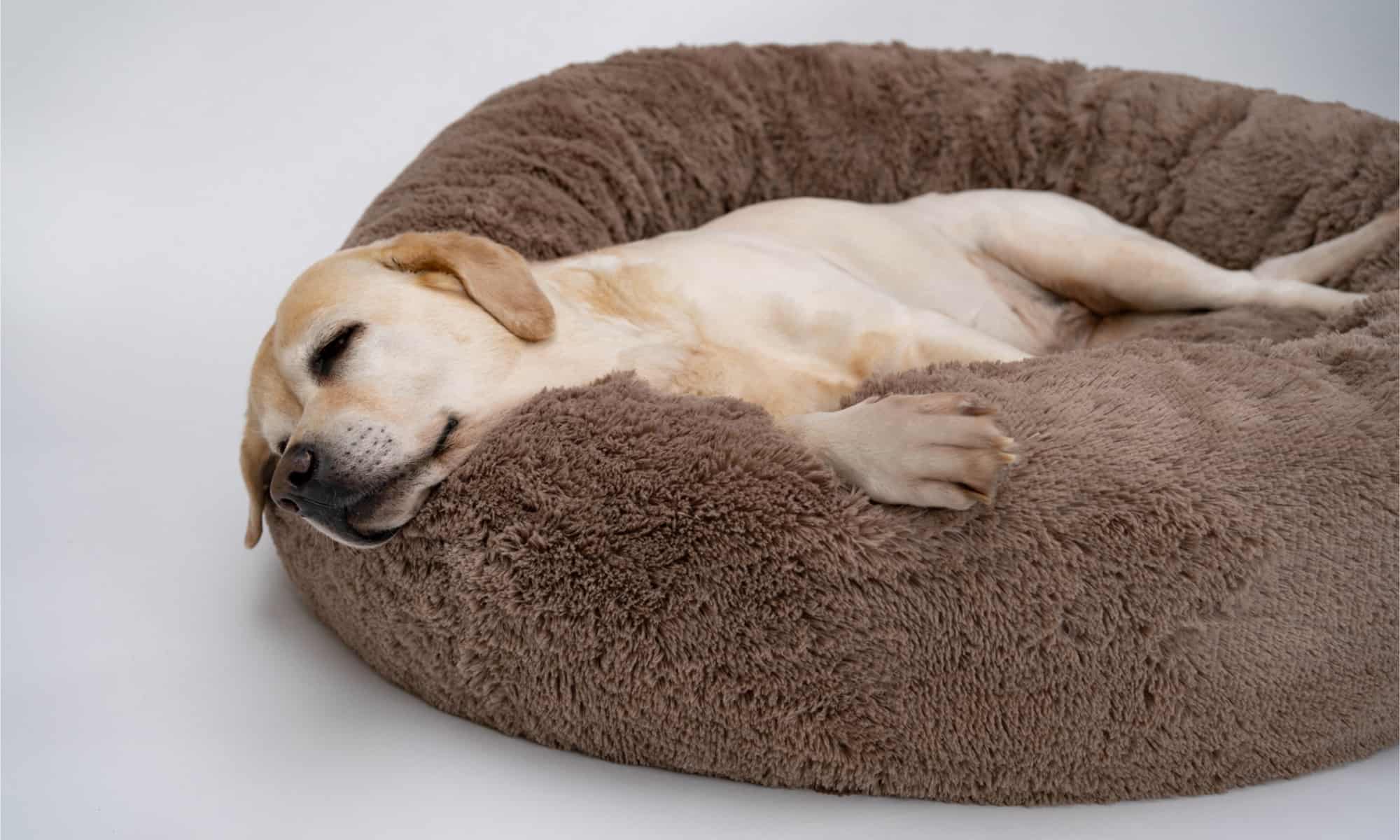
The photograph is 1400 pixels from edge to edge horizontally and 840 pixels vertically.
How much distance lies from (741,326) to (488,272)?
26.1 inches

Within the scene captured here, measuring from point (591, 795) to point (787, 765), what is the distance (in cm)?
41

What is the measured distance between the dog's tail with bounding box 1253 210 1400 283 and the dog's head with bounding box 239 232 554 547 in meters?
2.46

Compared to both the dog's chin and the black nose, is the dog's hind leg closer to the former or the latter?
the dog's chin

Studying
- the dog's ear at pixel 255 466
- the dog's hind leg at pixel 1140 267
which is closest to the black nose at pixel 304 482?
the dog's ear at pixel 255 466

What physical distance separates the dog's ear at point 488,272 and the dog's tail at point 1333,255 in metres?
2.37

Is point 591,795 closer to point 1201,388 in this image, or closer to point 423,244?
point 423,244

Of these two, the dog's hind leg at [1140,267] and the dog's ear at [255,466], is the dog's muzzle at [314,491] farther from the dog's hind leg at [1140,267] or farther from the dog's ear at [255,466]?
the dog's hind leg at [1140,267]

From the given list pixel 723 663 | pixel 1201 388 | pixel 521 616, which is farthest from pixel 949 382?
pixel 521 616

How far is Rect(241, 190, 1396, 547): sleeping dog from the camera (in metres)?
2.61

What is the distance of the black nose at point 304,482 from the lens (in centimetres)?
260

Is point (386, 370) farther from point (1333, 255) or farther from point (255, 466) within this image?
point (1333, 255)

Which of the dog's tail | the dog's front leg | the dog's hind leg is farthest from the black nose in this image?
the dog's tail

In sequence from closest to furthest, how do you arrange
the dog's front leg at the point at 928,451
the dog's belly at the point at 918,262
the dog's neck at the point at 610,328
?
1. the dog's front leg at the point at 928,451
2. the dog's neck at the point at 610,328
3. the dog's belly at the point at 918,262

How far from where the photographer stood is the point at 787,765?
102 inches
